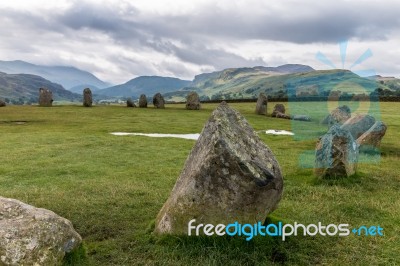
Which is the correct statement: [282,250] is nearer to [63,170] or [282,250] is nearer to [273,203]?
[273,203]

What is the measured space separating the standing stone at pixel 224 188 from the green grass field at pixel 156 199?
57 centimetres

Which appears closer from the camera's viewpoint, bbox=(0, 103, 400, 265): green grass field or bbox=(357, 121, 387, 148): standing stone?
bbox=(0, 103, 400, 265): green grass field

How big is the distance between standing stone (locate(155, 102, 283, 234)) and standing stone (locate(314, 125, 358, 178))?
7.36m

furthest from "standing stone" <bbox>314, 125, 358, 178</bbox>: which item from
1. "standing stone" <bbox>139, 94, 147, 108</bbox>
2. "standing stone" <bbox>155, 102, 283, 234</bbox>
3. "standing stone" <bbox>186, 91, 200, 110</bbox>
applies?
"standing stone" <bbox>139, 94, 147, 108</bbox>

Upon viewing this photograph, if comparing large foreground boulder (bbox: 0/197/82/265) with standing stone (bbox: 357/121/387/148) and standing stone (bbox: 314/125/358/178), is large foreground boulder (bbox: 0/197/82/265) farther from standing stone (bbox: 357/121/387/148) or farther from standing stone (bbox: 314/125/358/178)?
standing stone (bbox: 357/121/387/148)

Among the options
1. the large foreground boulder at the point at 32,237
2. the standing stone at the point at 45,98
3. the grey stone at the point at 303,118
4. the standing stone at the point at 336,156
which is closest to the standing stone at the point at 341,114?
the grey stone at the point at 303,118

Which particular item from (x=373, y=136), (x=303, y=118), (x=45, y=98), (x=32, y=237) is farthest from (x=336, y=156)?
(x=45, y=98)

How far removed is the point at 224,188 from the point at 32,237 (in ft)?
14.5

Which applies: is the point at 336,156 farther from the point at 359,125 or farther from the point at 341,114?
the point at 341,114

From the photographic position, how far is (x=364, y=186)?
53.6 ft

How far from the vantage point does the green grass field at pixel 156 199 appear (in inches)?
380

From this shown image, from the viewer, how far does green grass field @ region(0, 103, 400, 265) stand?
380 inches

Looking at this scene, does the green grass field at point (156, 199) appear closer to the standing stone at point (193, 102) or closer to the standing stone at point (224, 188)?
the standing stone at point (224, 188)

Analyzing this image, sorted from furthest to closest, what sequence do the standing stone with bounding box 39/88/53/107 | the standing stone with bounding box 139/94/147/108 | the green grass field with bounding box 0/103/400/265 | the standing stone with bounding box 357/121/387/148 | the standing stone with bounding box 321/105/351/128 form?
the standing stone with bounding box 139/94/147/108
the standing stone with bounding box 39/88/53/107
the standing stone with bounding box 321/105/351/128
the standing stone with bounding box 357/121/387/148
the green grass field with bounding box 0/103/400/265
